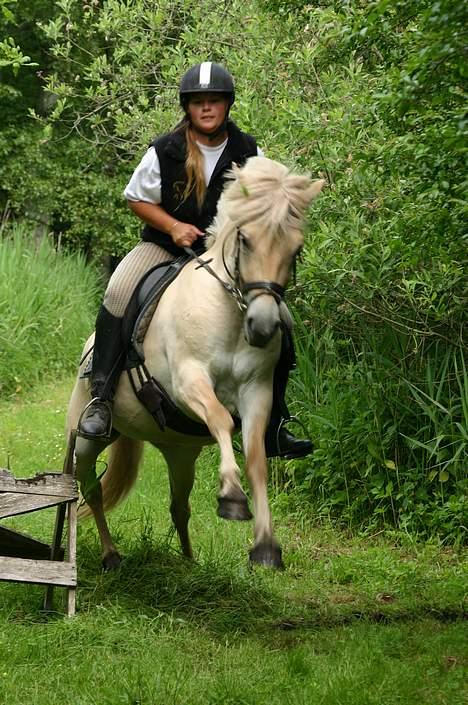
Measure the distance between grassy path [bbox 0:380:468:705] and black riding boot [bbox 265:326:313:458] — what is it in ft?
3.28

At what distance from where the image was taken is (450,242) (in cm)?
676

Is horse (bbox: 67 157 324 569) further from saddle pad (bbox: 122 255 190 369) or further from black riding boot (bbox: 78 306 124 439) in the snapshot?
black riding boot (bbox: 78 306 124 439)

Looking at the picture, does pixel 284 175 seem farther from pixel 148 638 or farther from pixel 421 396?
pixel 421 396

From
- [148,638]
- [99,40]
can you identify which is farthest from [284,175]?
[99,40]

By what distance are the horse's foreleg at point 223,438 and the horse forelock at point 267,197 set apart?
3.02 feet

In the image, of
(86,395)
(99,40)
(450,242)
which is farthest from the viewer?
(99,40)

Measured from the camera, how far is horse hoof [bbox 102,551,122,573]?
8.02 m

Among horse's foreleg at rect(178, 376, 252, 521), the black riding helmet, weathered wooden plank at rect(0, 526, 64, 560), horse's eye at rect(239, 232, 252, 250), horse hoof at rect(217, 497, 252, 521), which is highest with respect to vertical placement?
the black riding helmet

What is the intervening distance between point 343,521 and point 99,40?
14.3 m

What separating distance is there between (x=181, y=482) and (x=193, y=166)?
2.49 m

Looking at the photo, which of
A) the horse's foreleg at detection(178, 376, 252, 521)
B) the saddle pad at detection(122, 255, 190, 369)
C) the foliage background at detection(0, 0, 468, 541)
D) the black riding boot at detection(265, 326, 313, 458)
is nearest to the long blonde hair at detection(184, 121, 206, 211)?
the saddle pad at detection(122, 255, 190, 369)

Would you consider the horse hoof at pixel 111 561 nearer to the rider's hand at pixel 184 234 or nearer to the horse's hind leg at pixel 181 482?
the horse's hind leg at pixel 181 482

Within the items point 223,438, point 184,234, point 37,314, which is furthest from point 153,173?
point 37,314

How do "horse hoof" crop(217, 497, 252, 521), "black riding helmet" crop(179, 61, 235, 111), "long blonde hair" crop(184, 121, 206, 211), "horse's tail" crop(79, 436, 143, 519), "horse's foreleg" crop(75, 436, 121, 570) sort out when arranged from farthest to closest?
"horse's tail" crop(79, 436, 143, 519), "horse's foreleg" crop(75, 436, 121, 570), "long blonde hair" crop(184, 121, 206, 211), "black riding helmet" crop(179, 61, 235, 111), "horse hoof" crop(217, 497, 252, 521)
